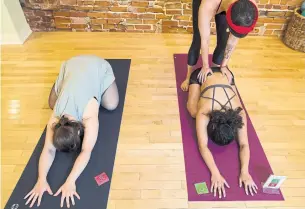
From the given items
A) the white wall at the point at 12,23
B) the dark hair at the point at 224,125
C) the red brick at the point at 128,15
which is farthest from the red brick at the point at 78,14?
the dark hair at the point at 224,125

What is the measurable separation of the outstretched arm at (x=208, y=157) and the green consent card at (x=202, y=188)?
0.04m

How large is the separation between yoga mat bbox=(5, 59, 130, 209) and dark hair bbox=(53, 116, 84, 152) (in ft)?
0.67

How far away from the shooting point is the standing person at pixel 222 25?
55.7 inches

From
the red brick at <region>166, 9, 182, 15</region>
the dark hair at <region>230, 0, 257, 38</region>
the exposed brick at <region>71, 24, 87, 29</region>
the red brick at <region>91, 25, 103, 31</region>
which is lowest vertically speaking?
the red brick at <region>91, 25, 103, 31</region>

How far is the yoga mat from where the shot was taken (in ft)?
4.70

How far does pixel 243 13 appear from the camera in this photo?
4.57 ft

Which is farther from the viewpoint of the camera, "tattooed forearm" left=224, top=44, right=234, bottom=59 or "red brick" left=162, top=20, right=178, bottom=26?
"red brick" left=162, top=20, right=178, bottom=26

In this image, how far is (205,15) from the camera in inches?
66.1

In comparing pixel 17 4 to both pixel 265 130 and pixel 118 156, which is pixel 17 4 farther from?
pixel 265 130

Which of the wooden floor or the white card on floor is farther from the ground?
the white card on floor

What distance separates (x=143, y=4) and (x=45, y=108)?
177cm

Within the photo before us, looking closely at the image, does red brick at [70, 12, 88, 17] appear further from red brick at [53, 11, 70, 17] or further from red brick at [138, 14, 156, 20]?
red brick at [138, 14, 156, 20]

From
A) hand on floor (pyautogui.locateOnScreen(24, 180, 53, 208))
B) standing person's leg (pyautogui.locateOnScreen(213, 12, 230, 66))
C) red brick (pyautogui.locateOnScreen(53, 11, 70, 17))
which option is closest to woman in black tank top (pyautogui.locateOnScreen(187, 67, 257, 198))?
standing person's leg (pyautogui.locateOnScreen(213, 12, 230, 66))

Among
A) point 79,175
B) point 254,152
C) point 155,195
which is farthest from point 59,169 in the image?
point 254,152
